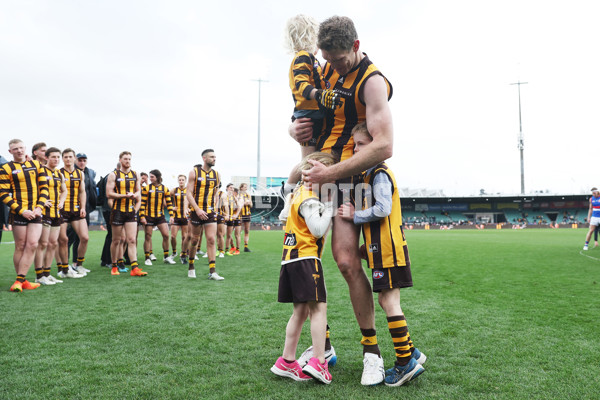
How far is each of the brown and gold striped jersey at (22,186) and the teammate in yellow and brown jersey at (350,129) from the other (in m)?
5.22

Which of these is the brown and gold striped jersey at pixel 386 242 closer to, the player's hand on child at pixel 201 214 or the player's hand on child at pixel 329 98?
the player's hand on child at pixel 329 98

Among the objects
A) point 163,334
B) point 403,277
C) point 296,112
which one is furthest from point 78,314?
point 403,277

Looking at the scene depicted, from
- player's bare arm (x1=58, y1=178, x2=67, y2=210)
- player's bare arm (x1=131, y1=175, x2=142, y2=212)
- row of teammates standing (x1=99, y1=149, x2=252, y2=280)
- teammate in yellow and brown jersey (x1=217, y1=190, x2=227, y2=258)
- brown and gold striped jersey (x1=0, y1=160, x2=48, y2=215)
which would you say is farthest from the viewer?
teammate in yellow and brown jersey (x1=217, y1=190, x2=227, y2=258)

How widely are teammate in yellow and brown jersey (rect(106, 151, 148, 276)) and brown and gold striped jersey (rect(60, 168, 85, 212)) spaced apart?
19.9 inches

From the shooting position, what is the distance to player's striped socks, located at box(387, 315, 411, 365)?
2.54m

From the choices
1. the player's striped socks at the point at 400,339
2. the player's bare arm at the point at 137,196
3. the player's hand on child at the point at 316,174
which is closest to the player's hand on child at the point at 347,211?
the player's hand on child at the point at 316,174

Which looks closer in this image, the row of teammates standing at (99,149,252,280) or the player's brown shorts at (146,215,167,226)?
the row of teammates standing at (99,149,252,280)

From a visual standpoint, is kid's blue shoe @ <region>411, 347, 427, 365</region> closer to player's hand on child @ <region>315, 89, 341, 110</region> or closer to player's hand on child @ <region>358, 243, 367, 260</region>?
player's hand on child @ <region>358, 243, 367, 260</region>

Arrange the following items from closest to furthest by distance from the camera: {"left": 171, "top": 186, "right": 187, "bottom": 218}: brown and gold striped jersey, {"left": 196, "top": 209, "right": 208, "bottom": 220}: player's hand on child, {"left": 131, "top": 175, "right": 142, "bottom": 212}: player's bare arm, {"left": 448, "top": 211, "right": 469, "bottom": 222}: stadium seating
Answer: {"left": 196, "top": 209, "right": 208, "bottom": 220}: player's hand on child < {"left": 131, "top": 175, "right": 142, "bottom": 212}: player's bare arm < {"left": 171, "top": 186, "right": 187, "bottom": 218}: brown and gold striped jersey < {"left": 448, "top": 211, "right": 469, "bottom": 222}: stadium seating

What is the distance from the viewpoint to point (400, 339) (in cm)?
255

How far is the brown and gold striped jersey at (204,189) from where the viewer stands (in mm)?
7715

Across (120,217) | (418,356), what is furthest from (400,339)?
(120,217)

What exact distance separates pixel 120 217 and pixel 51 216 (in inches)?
53.4

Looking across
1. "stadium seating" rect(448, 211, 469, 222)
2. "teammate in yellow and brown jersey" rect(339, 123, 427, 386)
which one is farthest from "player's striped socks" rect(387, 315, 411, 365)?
"stadium seating" rect(448, 211, 469, 222)
